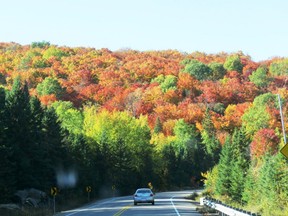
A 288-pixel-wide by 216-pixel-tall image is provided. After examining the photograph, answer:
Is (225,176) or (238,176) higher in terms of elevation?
(238,176)

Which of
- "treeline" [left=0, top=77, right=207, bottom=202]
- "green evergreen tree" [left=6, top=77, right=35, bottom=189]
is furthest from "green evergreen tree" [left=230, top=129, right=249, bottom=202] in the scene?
"green evergreen tree" [left=6, top=77, right=35, bottom=189]

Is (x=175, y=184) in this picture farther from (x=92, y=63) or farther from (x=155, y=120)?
(x=92, y=63)

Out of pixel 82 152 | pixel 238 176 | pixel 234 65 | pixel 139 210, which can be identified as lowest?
pixel 139 210

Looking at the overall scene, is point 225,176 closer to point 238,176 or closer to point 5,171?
point 238,176

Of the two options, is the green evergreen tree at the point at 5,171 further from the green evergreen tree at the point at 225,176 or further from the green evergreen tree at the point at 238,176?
the green evergreen tree at the point at 225,176

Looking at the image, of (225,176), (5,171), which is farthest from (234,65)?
(5,171)

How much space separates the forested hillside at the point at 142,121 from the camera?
1754 inches

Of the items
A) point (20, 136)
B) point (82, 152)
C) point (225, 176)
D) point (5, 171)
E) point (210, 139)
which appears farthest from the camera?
Result: point (210, 139)

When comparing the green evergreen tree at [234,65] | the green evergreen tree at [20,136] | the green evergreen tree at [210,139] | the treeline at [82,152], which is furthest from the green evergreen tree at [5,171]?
the green evergreen tree at [234,65]

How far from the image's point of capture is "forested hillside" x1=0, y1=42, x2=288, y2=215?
146 feet

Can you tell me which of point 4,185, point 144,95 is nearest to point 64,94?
point 144,95

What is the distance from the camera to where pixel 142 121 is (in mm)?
97062

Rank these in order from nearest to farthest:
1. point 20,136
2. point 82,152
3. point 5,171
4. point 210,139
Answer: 1. point 5,171
2. point 20,136
3. point 82,152
4. point 210,139

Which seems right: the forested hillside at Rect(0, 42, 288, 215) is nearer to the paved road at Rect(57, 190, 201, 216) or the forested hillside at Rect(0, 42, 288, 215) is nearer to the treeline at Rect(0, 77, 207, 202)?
the treeline at Rect(0, 77, 207, 202)
